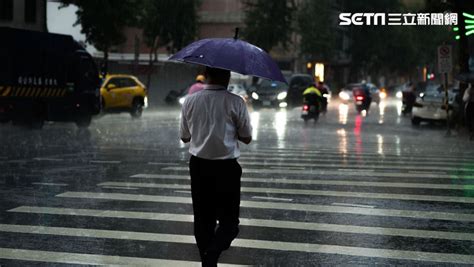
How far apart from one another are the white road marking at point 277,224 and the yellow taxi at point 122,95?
2247 centimetres

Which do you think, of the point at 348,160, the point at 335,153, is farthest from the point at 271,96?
the point at 348,160

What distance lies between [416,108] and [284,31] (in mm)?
35381

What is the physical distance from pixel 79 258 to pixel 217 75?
2266mm

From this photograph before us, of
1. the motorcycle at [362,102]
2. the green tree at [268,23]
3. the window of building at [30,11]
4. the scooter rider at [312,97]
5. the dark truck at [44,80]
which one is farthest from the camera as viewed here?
the green tree at [268,23]

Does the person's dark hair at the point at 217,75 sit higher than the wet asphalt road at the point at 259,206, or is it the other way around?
the person's dark hair at the point at 217,75

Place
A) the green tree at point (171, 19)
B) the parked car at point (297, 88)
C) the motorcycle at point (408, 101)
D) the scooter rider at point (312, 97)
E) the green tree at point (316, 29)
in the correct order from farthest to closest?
1. the green tree at point (316, 29)
2. the green tree at point (171, 19)
3. the parked car at point (297, 88)
4. the motorcycle at point (408, 101)
5. the scooter rider at point (312, 97)

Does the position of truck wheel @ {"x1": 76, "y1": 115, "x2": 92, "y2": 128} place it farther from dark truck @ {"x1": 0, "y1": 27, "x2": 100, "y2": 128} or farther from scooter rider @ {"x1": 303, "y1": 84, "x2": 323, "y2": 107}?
scooter rider @ {"x1": 303, "y1": 84, "x2": 323, "y2": 107}

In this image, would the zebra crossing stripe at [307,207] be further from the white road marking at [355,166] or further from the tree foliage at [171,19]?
the tree foliage at [171,19]

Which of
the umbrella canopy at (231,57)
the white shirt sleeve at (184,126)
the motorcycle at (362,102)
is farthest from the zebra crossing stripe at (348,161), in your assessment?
the motorcycle at (362,102)

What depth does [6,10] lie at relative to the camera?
43781mm

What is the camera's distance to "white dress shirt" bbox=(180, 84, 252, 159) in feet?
17.2

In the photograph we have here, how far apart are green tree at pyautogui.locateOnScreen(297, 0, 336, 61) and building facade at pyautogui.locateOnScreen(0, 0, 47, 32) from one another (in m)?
30.8

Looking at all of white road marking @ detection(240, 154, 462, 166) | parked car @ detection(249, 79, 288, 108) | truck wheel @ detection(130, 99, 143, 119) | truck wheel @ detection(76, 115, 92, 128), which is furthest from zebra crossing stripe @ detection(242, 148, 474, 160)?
parked car @ detection(249, 79, 288, 108)

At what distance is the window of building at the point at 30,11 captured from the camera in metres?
45.3
